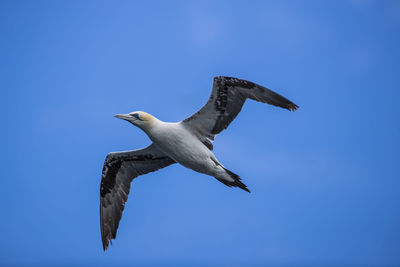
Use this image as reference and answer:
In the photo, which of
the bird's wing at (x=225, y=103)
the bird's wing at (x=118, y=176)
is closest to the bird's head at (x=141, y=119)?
the bird's wing at (x=225, y=103)

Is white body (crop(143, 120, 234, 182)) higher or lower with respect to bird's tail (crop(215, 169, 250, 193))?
higher

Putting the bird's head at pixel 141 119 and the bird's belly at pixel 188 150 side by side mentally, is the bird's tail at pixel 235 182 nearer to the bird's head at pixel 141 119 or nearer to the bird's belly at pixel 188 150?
the bird's belly at pixel 188 150

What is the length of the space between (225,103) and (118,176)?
15.9 feet

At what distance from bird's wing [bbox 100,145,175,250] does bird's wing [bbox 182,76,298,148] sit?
6.78 ft

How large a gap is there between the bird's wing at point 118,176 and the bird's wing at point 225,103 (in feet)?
6.78

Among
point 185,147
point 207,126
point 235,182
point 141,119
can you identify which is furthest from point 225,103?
point 141,119

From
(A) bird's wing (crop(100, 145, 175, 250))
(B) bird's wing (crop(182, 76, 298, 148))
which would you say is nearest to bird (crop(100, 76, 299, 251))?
(B) bird's wing (crop(182, 76, 298, 148))

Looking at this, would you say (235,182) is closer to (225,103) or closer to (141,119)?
(225,103)

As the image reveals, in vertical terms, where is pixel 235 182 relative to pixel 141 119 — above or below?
below

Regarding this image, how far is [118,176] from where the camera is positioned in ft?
51.8

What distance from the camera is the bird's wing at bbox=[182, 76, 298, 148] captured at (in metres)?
13.0

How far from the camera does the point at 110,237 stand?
50.3ft

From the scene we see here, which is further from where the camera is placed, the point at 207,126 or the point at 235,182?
the point at 207,126

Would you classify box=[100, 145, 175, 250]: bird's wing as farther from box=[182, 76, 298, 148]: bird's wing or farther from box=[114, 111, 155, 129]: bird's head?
box=[182, 76, 298, 148]: bird's wing
